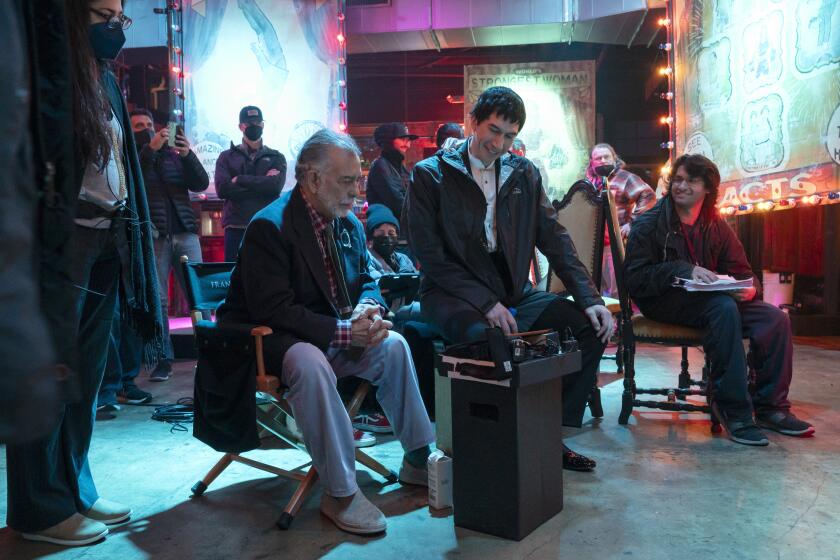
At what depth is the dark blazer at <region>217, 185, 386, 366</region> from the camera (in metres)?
2.20

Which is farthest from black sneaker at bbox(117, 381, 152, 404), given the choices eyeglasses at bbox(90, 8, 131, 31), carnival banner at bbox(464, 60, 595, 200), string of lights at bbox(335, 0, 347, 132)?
carnival banner at bbox(464, 60, 595, 200)

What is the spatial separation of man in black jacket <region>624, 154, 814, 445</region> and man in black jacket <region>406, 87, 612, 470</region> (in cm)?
64

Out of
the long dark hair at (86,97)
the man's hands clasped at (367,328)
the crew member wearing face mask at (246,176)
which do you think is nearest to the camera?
the long dark hair at (86,97)

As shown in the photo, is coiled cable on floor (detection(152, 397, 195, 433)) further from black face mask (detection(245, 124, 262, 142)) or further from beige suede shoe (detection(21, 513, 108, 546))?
black face mask (detection(245, 124, 262, 142))

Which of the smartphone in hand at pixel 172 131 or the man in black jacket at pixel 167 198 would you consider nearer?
the smartphone in hand at pixel 172 131

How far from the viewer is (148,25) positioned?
8.13 meters

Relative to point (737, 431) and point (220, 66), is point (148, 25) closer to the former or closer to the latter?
A: point (220, 66)

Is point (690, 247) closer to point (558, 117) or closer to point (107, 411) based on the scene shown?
point (107, 411)

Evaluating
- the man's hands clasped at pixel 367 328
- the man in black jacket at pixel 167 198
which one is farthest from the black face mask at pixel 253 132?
the man's hands clasped at pixel 367 328

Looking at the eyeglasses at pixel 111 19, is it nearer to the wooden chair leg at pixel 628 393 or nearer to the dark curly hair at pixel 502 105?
the dark curly hair at pixel 502 105

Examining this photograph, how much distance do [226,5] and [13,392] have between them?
6595 millimetres

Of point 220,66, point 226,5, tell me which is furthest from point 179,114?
point 226,5

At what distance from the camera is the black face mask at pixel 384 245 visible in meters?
4.20

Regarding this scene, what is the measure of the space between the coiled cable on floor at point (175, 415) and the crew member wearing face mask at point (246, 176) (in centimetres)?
157
